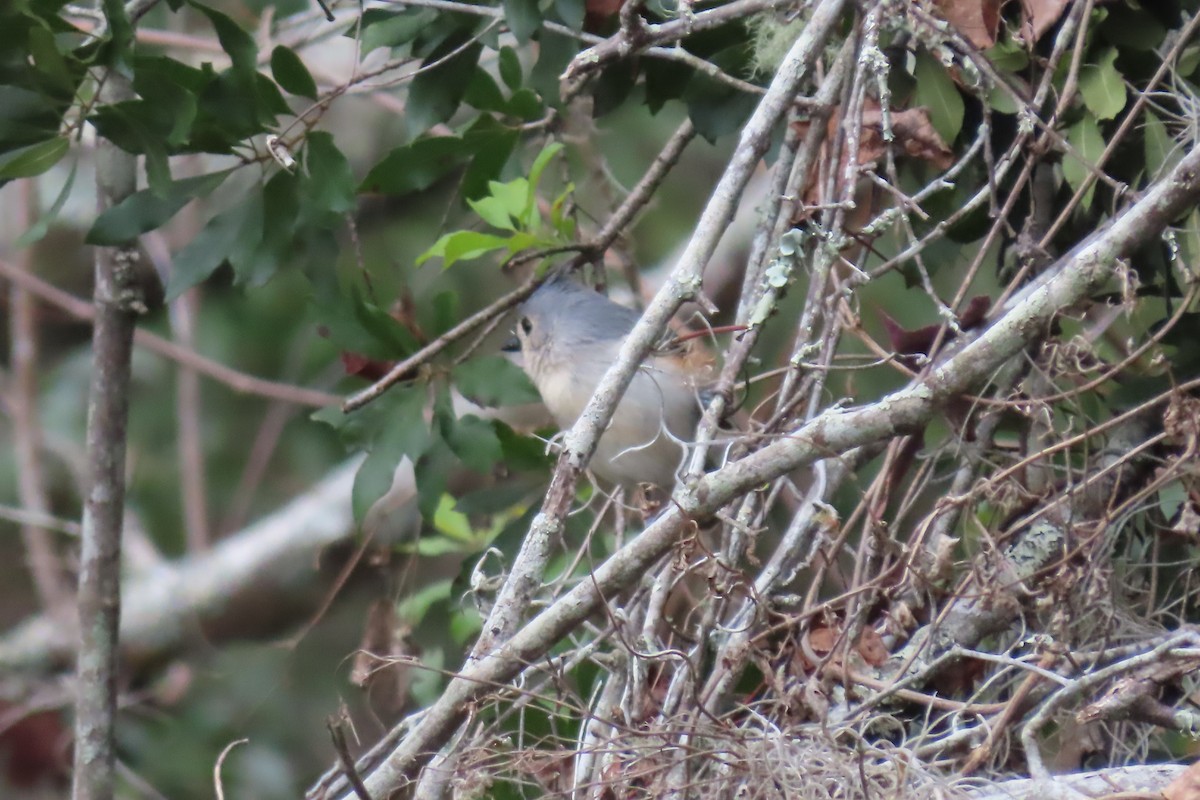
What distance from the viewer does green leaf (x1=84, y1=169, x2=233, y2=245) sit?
2.28 metres

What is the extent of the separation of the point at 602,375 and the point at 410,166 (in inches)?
21.5

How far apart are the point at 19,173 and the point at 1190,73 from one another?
68.3 inches

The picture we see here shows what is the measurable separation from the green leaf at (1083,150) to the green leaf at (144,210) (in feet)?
4.40

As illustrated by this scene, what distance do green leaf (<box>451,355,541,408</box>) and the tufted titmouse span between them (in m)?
0.15

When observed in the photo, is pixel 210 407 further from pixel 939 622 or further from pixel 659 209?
pixel 939 622

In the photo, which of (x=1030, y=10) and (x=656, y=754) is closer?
(x=656, y=754)

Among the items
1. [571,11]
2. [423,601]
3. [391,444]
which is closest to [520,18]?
[571,11]

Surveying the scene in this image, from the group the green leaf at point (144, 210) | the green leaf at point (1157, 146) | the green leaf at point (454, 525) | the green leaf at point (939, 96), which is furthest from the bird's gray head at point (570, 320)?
the green leaf at point (1157, 146)

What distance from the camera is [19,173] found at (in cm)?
206

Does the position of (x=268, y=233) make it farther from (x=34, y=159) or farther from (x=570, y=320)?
(x=570, y=320)

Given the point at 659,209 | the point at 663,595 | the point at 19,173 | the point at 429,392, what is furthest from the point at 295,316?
the point at 663,595

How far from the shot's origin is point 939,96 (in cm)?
204

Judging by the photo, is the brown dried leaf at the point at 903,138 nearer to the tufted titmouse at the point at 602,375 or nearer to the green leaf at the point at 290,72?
the tufted titmouse at the point at 602,375

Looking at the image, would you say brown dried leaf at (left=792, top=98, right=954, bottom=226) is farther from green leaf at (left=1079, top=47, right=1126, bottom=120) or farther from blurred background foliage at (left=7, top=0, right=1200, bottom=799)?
green leaf at (left=1079, top=47, right=1126, bottom=120)
